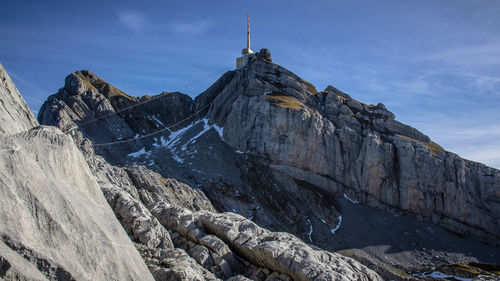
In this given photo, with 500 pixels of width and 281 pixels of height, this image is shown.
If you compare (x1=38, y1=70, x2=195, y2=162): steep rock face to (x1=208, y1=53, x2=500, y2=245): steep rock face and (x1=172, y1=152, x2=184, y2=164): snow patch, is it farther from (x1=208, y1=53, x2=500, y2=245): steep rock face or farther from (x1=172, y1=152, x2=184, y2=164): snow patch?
(x1=208, y1=53, x2=500, y2=245): steep rock face

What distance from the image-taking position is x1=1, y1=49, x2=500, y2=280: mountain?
78.4 metres

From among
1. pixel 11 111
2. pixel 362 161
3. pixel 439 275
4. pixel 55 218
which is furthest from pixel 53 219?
pixel 362 161

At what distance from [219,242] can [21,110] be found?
16128 mm

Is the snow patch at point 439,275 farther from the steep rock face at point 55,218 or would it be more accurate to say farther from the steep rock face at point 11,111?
the steep rock face at point 11,111

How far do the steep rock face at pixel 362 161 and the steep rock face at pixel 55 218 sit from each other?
81273 millimetres

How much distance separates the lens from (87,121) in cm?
9856

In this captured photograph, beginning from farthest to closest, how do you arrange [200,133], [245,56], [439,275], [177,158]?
[245,56], [200,133], [177,158], [439,275]

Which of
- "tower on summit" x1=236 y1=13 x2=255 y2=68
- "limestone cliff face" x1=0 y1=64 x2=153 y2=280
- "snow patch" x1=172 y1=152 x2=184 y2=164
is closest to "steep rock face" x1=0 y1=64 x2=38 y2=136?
"limestone cliff face" x1=0 y1=64 x2=153 y2=280

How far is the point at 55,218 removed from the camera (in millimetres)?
10844

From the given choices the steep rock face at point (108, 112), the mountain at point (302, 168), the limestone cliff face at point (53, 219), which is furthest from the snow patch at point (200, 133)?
the limestone cliff face at point (53, 219)

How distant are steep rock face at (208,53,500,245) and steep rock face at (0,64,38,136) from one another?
253ft

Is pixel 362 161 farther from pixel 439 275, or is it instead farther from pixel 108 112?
pixel 108 112

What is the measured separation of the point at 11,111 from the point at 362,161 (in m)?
95.7

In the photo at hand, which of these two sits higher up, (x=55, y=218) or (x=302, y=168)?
(x=302, y=168)
